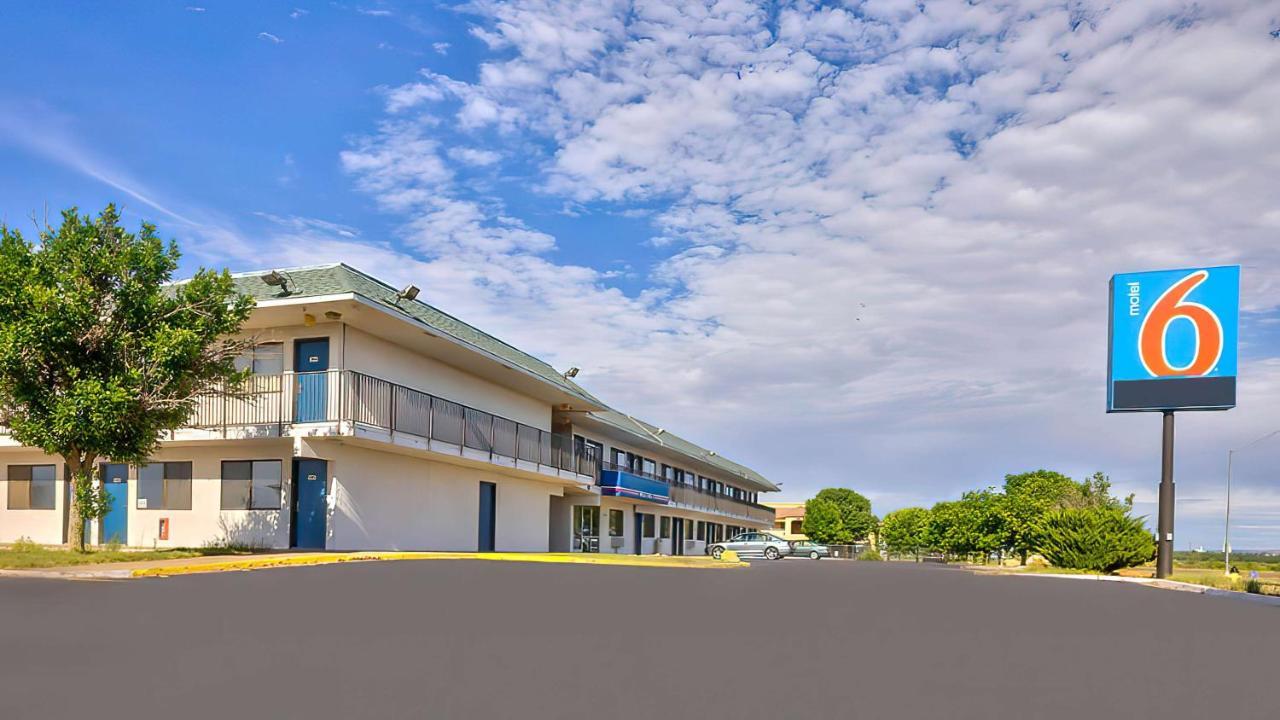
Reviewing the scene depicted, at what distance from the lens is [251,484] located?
26.8m

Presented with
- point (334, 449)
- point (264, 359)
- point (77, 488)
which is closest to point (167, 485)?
point (264, 359)

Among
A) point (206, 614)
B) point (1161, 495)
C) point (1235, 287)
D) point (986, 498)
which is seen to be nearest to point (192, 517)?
point (206, 614)

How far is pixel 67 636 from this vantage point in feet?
31.4

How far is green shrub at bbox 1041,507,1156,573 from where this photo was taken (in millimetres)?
36938

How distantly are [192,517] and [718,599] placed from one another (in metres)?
17.0

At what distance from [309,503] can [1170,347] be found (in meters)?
28.9

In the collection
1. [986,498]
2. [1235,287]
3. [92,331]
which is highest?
[1235,287]

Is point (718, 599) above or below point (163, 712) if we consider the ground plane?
below

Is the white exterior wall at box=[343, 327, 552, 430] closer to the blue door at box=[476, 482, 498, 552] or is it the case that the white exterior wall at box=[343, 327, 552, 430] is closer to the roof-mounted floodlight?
the roof-mounted floodlight

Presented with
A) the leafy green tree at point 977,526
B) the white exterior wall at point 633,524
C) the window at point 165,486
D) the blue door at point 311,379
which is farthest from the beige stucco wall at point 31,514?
the leafy green tree at point 977,526

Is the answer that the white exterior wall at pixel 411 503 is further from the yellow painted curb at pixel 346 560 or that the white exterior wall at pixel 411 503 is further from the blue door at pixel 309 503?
the yellow painted curb at pixel 346 560

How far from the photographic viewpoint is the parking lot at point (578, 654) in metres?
7.02

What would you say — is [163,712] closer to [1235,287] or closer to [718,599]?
[718,599]

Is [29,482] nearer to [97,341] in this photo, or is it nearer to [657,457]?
[97,341]
